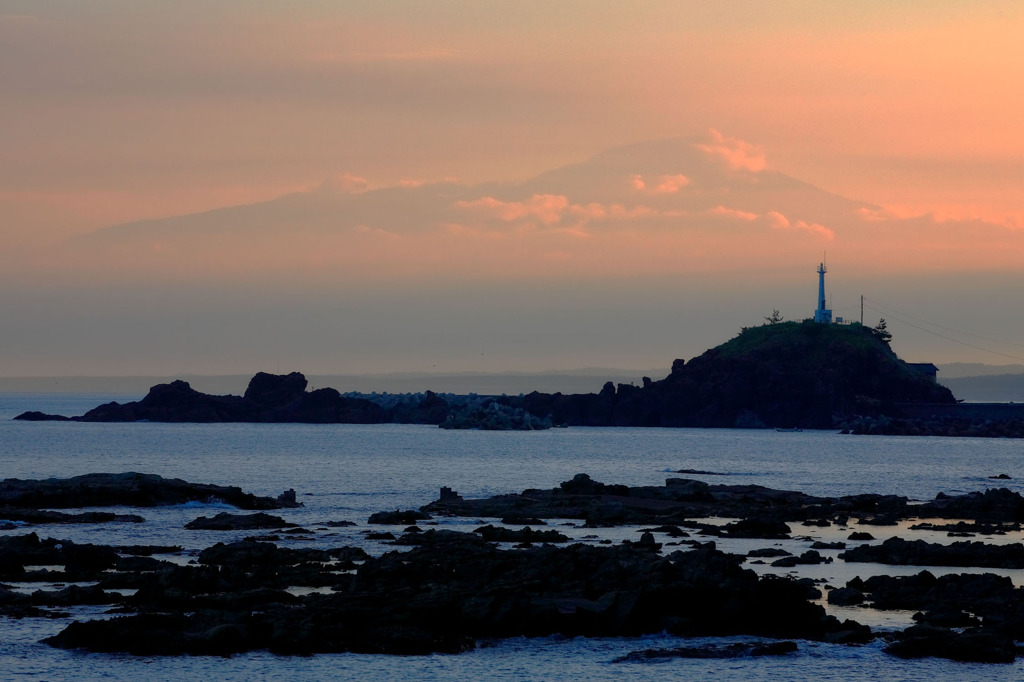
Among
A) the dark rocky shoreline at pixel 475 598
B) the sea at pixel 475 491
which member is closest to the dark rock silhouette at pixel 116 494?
the sea at pixel 475 491

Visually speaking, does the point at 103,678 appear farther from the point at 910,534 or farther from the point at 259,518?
the point at 910,534

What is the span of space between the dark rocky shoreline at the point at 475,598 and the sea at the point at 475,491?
0.66m

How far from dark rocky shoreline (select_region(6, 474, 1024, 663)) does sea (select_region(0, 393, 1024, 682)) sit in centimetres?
66

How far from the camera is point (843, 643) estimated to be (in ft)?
106

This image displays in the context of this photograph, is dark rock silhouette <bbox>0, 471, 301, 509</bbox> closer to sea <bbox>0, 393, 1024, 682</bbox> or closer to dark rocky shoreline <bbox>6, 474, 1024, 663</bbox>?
sea <bbox>0, 393, 1024, 682</bbox>

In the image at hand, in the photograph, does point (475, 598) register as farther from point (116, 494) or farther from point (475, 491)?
point (475, 491)

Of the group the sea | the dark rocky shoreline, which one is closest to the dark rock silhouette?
the sea

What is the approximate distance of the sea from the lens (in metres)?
29.5

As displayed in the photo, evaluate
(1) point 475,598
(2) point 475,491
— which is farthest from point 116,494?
(1) point 475,598

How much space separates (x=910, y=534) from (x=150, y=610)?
38590 mm

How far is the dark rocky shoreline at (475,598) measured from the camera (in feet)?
103

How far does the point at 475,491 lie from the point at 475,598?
202 feet

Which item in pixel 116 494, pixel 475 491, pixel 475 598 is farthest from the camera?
pixel 475 491

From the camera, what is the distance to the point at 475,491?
312ft
